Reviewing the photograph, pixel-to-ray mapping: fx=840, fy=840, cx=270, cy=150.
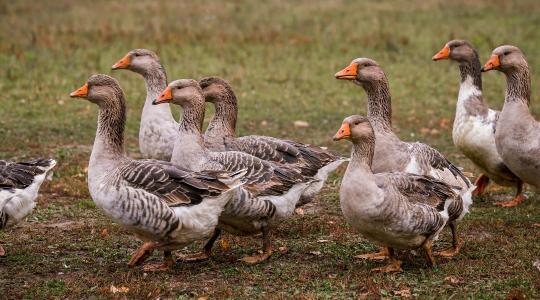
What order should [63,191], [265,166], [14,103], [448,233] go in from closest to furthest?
[265,166]
[448,233]
[63,191]
[14,103]

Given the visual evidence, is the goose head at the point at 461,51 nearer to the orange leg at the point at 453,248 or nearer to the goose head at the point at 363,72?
the goose head at the point at 363,72

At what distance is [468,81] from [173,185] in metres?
5.02

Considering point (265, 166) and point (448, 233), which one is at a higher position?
point (265, 166)

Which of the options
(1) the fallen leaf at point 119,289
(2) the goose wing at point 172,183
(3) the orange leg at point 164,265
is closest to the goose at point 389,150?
(2) the goose wing at point 172,183

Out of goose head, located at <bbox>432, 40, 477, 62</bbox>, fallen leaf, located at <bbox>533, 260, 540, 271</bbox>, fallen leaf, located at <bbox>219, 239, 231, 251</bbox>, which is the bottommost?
fallen leaf, located at <bbox>219, 239, 231, 251</bbox>

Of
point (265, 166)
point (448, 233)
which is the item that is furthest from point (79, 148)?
point (448, 233)

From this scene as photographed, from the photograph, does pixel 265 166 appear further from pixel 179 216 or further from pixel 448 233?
pixel 448 233

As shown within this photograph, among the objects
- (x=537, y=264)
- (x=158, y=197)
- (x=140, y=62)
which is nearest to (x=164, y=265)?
(x=158, y=197)

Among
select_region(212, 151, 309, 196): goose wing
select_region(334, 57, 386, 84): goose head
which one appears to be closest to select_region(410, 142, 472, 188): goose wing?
select_region(334, 57, 386, 84): goose head

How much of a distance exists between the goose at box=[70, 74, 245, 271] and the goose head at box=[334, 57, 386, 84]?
2.28 m

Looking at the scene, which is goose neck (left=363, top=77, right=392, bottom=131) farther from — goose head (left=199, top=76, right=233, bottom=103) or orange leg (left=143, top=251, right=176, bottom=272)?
orange leg (left=143, top=251, right=176, bottom=272)

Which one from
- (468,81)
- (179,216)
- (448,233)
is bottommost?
(448,233)

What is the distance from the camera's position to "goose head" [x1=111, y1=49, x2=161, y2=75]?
10.8 m

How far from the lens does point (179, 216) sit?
740 centimetres
